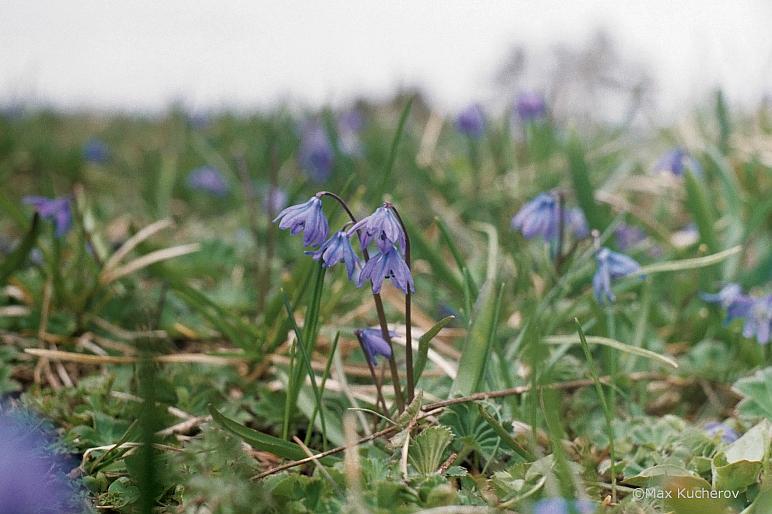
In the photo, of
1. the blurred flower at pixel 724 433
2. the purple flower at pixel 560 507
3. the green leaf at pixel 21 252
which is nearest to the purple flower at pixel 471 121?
the green leaf at pixel 21 252

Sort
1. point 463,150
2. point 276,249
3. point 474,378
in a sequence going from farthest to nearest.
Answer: point 463,150
point 276,249
point 474,378

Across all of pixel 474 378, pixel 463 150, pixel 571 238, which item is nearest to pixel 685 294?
pixel 571 238

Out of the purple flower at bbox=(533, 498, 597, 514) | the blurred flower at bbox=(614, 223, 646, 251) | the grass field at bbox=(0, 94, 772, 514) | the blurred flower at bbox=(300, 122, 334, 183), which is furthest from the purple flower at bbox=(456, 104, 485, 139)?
the purple flower at bbox=(533, 498, 597, 514)

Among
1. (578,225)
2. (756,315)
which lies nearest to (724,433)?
(756,315)

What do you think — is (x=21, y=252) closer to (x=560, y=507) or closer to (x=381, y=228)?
(x=381, y=228)

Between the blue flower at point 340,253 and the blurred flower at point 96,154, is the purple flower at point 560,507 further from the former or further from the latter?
the blurred flower at point 96,154

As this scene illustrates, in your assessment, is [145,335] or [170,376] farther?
[170,376]

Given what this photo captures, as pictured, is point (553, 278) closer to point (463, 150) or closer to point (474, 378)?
point (474, 378)

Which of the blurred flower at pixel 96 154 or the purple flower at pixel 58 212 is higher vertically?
the purple flower at pixel 58 212
